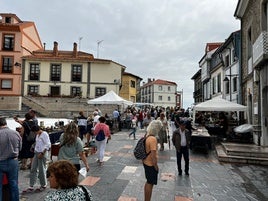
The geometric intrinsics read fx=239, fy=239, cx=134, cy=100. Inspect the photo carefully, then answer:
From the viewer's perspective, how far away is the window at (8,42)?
35.5m

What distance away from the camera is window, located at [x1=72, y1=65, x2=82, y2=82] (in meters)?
36.0

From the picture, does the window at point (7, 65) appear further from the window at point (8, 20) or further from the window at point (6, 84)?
the window at point (8, 20)

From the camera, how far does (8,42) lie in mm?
35625

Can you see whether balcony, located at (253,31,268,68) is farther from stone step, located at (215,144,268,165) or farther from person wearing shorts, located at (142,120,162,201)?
person wearing shorts, located at (142,120,162,201)

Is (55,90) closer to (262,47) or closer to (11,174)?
(262,47)

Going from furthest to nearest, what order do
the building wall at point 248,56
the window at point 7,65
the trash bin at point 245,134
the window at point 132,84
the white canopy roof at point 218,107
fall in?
1. the window at point 132,84
2. the window at point 7,65
3. the white canopy roof at point 218,107
4. the building wall at point 248,56
5. the trash bin at point 245,134

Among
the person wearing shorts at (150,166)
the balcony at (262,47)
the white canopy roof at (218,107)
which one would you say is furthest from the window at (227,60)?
the person wearing shorts at (150,166)

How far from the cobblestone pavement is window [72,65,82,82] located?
28.1m

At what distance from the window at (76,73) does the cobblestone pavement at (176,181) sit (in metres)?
28.1

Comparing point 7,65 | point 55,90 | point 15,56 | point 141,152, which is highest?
point 15,56

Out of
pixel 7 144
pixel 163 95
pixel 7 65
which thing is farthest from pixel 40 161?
pixel 163 95

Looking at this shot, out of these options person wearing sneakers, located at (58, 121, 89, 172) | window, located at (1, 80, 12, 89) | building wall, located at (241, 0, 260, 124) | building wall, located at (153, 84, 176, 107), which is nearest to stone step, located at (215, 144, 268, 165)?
building wall, located at (241, 0, 260, 124)

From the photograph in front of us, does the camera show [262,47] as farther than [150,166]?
Yes

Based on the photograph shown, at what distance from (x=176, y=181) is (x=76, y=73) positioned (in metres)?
31.8
